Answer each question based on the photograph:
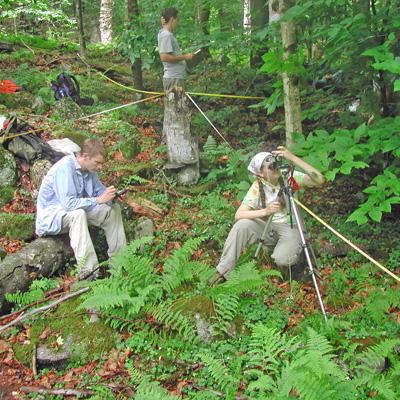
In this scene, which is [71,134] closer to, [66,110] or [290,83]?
[66,110]

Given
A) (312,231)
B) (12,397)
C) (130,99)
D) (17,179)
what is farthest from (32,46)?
(12,397)

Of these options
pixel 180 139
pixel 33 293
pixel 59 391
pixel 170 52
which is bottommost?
pixel 59 391

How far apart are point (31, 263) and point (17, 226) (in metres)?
1.00

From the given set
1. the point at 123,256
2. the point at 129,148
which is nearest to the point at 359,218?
the point at 123,256

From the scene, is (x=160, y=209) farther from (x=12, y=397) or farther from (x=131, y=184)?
(x=12, y=397)

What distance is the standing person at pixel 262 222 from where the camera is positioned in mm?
5121

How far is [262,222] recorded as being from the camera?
17.7 feet

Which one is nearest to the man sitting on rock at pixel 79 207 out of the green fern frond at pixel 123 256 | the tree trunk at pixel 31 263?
the tree trunk at pixel 31 263

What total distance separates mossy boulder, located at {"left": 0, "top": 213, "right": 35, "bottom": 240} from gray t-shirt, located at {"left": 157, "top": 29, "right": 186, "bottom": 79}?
3.21 m

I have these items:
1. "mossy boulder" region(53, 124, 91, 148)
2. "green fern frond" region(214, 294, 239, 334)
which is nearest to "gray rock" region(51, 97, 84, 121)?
"mossy boulder" region(53, 124, 91, 148)

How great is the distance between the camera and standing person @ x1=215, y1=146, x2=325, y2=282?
16.8ft

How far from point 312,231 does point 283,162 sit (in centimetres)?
187

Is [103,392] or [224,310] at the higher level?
[224,310]

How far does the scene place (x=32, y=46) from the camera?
14.4 metres
